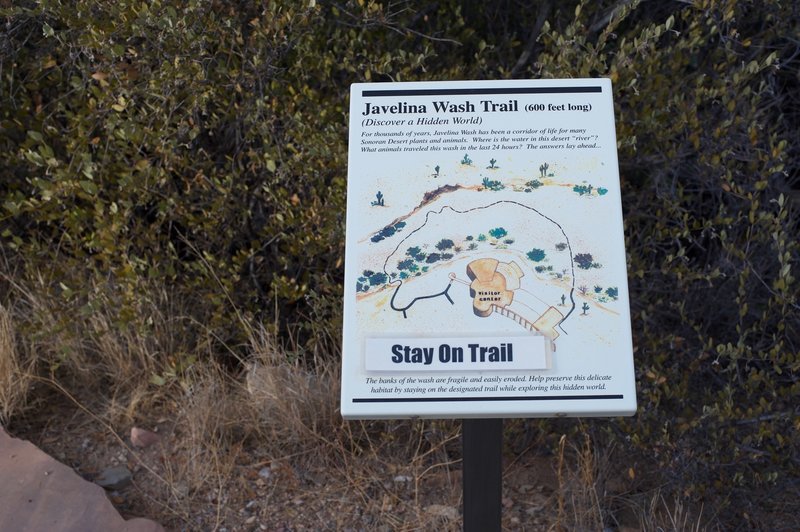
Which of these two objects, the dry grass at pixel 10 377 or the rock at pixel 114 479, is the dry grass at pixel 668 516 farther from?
the dry grass at pixel 10 377

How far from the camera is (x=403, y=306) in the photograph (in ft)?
7.11

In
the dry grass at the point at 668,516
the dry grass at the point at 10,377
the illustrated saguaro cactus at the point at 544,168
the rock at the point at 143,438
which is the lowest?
the dry grass at the point at 668,516

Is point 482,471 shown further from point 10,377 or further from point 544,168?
point 10,377

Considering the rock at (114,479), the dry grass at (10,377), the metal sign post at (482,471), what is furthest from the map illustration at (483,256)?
the dry grass at (10,377)

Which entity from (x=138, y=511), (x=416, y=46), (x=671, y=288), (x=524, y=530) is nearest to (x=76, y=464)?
(x=138, y=511)

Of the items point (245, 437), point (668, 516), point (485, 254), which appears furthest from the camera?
point (245, 437)

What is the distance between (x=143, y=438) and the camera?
11.3 feet

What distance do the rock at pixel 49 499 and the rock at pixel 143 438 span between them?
1.11ft

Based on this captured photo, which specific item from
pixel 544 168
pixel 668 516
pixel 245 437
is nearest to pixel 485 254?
pixel 544 168

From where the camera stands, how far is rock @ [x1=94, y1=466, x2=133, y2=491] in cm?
320

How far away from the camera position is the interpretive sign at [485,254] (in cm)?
208

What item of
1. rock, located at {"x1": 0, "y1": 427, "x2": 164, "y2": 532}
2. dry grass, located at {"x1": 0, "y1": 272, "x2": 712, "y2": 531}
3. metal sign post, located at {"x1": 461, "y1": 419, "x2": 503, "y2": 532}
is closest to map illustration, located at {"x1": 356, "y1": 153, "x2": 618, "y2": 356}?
metal sign post, located at {"x1": 461, "y1": 419, "x2": 503, "y2": 532}

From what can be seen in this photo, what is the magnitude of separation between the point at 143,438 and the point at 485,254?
6.19 ft

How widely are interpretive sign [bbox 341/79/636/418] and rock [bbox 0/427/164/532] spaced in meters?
1.30
